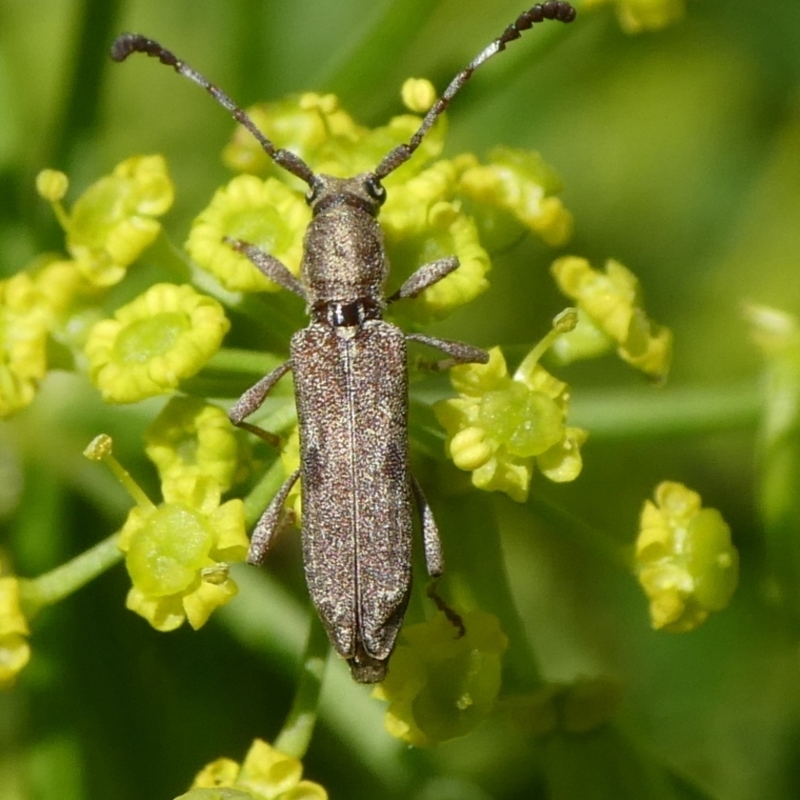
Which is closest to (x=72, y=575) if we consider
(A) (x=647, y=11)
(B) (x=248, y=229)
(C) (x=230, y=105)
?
(B) (x=248, y=229)

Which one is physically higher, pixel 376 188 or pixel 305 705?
pixel 376 188

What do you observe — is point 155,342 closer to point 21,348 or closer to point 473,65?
point 21,348

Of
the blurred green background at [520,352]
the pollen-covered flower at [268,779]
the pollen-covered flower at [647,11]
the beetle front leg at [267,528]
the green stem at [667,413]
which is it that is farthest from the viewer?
the pollen-covered flower at [647,11]

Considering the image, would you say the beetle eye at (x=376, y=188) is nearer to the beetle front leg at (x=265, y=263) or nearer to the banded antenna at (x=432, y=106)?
the banded antenna at (x=432, y=106)

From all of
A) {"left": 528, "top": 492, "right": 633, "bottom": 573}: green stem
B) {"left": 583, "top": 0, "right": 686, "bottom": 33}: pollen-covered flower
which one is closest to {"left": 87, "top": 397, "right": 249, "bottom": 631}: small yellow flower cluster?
{"left": 528, "top": 492, "right": 633, "bottom": 573}: green stem

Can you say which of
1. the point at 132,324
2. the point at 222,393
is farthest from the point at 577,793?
the point at 132,324

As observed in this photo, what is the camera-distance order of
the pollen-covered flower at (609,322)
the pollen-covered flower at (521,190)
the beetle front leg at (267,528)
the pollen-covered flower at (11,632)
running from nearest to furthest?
the pollen-covered flower at (11,632) < the beetle front leg at (267,528) < the pollen-covered flower at (609,322) < the pollen-covered flower at (521,190)

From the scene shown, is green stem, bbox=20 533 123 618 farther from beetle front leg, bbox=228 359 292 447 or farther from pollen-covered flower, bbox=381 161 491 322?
pollen-covered flower, bbox=381 161 491 322

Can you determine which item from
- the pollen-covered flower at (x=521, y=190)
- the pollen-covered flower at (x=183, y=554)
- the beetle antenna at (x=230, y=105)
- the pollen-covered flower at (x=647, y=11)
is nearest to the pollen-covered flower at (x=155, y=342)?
the pollen-covered flower at (x=183, y=554)
